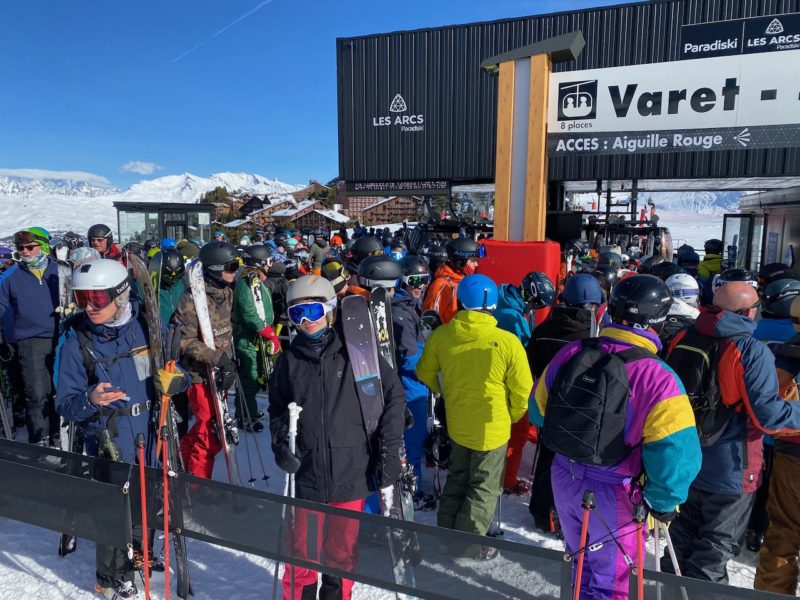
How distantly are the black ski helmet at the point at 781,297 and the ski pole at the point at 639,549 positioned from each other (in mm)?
2376

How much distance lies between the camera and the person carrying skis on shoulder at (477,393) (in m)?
3.24

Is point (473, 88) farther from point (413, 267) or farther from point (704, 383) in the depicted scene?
point (704, 383)

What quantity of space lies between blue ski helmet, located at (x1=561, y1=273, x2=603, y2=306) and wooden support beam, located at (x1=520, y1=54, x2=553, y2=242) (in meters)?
3.32

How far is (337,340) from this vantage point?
2.75 meters

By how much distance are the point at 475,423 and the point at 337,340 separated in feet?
3.68

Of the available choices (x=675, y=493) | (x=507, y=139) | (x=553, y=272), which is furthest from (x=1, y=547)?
(x=507, y=139)

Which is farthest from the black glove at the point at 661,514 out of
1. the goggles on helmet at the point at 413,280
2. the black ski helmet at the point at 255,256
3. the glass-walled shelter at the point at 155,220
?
the glass-walled shelter at the point at 155,220

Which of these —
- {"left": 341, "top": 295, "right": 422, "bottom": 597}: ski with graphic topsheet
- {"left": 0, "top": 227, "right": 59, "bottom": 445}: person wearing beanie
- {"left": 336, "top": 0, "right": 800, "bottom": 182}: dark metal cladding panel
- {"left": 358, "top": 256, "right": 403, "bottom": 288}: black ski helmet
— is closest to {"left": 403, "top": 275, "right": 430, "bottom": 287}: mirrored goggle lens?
{"left": 358, "top": 256, "right": 403, "bottom": 288}: black ski helmet

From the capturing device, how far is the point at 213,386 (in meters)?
3.92

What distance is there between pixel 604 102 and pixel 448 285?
12.7 feet

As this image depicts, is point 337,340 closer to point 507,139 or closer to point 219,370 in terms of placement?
point 219,370

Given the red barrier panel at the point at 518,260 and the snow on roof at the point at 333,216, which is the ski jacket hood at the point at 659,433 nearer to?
the red barrier panel at the point at 518,260

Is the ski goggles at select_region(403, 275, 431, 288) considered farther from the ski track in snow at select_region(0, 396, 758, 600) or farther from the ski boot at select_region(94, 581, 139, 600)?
the ski boot at select_region(94, 581, 139, 600)

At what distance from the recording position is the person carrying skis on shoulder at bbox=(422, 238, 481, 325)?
Answer: 5238 millimetres
